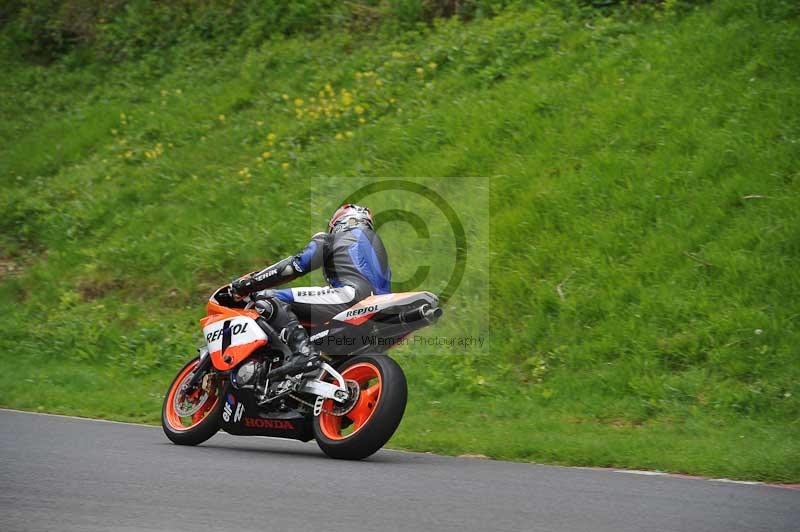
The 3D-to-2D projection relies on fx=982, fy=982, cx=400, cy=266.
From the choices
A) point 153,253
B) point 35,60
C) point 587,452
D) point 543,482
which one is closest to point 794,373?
point 587,452

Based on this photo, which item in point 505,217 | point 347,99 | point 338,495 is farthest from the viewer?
point 347,99

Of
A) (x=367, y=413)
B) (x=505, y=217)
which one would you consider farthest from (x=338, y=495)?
(x=505, y=217)

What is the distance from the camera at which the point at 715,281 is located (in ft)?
36.9

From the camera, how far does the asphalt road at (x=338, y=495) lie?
17.7ft

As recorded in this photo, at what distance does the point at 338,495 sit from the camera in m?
6.18

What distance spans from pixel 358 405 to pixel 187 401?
201 centimetres

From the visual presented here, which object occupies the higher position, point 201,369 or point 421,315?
point 421,315

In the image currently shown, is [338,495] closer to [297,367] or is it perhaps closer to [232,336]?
[297,367]

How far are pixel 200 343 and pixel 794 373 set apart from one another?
770 centimetres

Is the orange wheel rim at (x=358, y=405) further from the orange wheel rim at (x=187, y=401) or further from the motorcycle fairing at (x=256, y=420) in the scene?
the orange wheel rim at (x=187, y=401)

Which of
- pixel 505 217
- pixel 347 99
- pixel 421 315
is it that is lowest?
pixel 421 315
